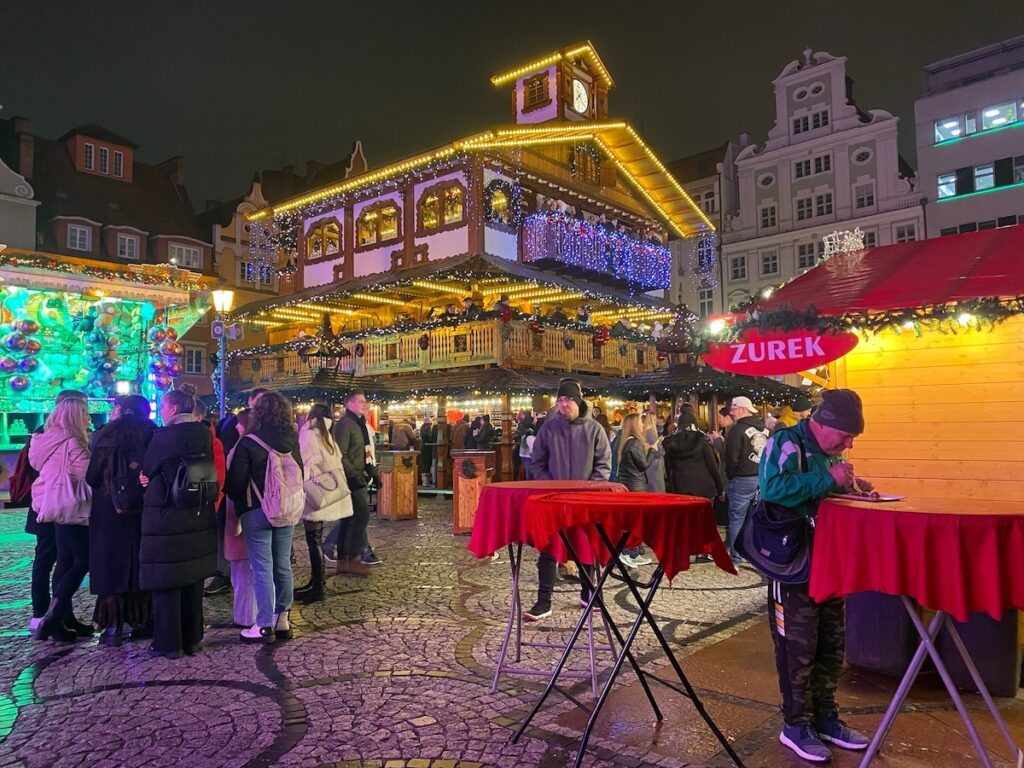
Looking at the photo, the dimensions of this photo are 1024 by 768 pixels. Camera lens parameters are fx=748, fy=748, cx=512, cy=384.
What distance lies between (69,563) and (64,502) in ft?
1.80

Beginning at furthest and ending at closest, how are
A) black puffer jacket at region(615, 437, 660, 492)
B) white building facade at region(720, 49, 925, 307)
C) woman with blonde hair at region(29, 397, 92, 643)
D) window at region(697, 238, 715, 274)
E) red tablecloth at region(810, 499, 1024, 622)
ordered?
window at region(697, 238, 715, 274) < white building facade at region(720, 49, 925, 307) < black puffer jacket at region(615, 437, 660, 492) < woman with blonde hair at region(29, 397, 92, 643) < red tablecloth at region(810, 499, 1024, 622)

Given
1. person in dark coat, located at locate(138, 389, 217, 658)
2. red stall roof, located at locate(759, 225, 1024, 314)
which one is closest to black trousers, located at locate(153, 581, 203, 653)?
person in dark coat, located at locate(138, 389, 217, 658)

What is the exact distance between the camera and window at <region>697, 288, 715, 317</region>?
40.0 meters

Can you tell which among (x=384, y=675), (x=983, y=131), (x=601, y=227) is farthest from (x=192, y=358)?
(x=983, y=131)

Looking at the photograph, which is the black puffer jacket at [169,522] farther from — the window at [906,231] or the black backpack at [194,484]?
the window at [906,231]

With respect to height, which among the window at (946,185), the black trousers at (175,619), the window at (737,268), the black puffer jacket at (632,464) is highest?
the window at (946,185)

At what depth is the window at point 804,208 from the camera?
35.7 meters

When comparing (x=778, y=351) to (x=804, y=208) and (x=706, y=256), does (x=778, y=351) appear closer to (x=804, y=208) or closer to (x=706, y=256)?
(x=804, y=208)

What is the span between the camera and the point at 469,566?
8.98 meters

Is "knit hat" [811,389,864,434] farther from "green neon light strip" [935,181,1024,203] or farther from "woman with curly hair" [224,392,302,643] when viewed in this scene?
"green neon light strip" [935,181,1024,203]

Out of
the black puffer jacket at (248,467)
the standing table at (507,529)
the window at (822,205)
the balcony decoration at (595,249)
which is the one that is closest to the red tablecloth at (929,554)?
the standing table at (507,529)

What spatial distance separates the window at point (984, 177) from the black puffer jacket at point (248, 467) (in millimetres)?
34095

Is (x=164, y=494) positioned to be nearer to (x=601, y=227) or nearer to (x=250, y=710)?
(x=250, y=710)

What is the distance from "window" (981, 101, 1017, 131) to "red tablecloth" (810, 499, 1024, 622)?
112 feet
